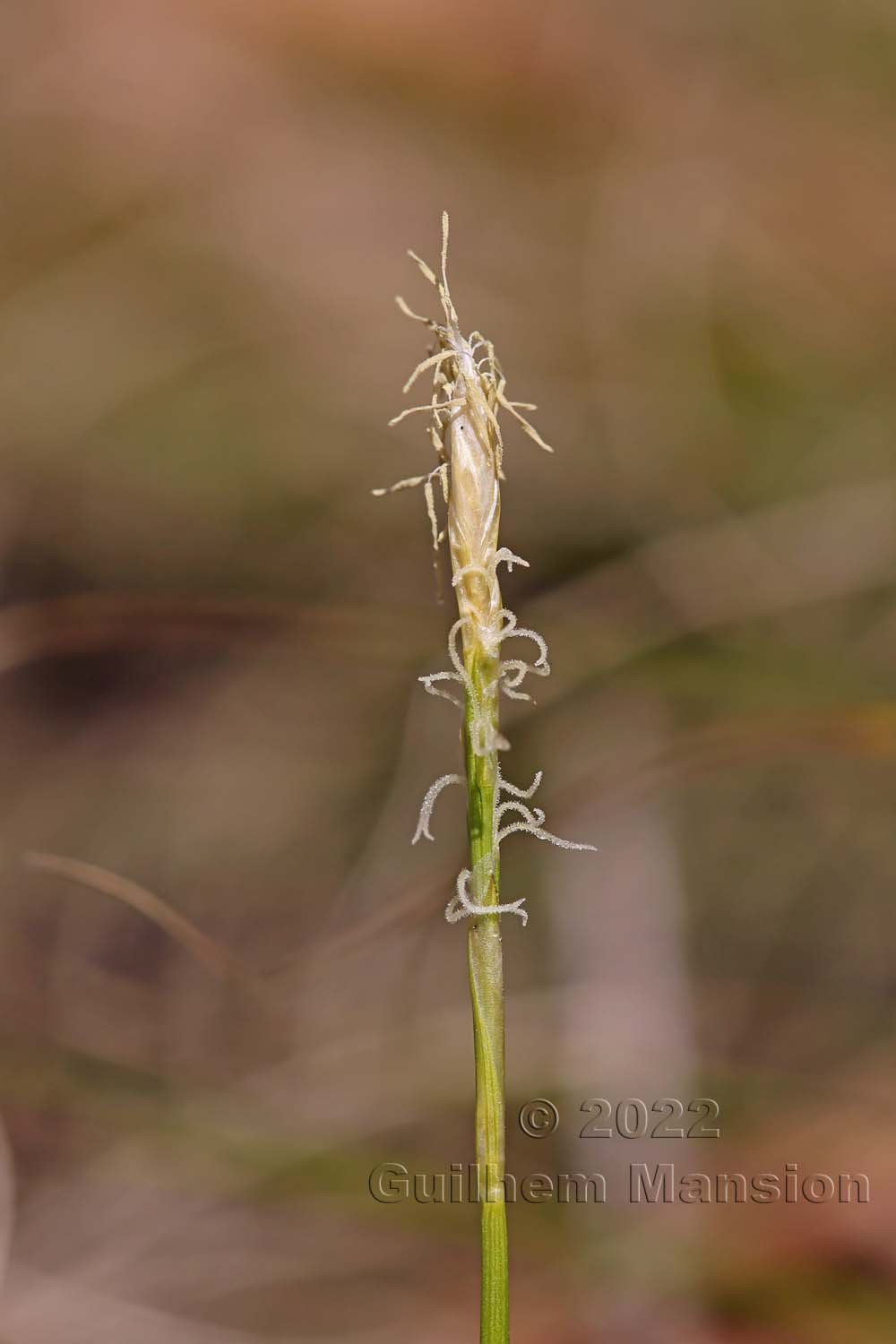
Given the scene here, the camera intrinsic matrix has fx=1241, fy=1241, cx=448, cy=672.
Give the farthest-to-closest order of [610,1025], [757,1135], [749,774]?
1. [749,774]
2. [610,1025]
3. [757,1135]

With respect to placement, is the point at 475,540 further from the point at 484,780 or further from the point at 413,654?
the point at 413,654

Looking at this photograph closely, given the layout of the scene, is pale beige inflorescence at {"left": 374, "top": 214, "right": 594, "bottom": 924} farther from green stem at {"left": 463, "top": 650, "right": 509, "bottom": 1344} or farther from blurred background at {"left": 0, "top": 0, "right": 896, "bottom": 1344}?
blurred background at {"left": 0, "top": 0, "right": 896, "bottom": 1344}

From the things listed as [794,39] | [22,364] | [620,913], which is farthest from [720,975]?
[794,39]

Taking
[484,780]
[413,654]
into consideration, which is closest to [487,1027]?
[484,780]

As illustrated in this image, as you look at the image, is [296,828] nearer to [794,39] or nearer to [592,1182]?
[592,1182]

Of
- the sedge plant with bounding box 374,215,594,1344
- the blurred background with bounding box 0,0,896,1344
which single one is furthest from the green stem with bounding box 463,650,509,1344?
the blurred background with bounding box 0,0,896,1344

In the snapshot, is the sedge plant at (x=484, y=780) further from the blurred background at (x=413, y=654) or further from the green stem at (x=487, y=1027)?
the blurred background at (x=413, y=654)
